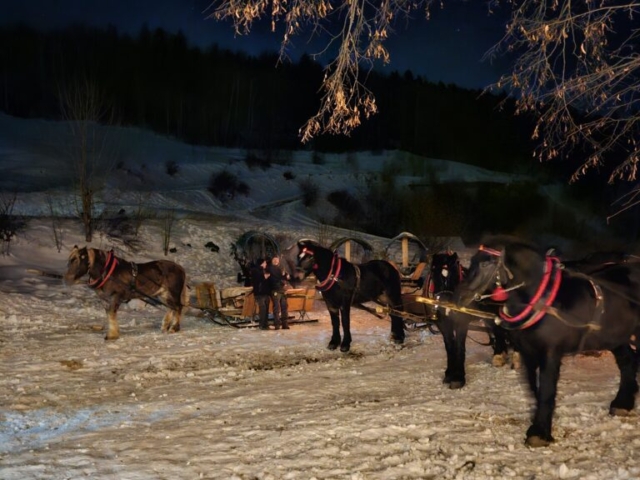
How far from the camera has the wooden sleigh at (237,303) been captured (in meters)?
12.6

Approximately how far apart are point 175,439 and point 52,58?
72.1m

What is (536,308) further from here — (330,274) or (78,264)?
(78,264)

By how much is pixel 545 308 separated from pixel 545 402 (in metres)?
0.85

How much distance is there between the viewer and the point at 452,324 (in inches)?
312

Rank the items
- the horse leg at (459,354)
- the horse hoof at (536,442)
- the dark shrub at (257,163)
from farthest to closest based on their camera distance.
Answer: the dark shrub at (257,163) → the horse leg at (459,354) → the horse hoof at (536,442)

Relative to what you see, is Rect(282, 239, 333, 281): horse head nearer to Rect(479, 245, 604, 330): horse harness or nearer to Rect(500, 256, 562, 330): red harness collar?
Rect(479, 245, 604, 330): horse harness

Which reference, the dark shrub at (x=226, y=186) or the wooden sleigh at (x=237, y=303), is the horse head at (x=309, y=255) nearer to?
the wooden sleigh at (x=237, y=303)

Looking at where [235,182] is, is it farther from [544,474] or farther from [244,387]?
[544,474]

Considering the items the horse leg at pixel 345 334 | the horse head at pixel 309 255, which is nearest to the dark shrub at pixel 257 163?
the horse head at pixel 309 255

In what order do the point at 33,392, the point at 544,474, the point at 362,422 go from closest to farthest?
the point at 544,474 → the point at 362,422 → the point at 33,392

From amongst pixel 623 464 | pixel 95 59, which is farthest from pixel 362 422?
pixel 95 59

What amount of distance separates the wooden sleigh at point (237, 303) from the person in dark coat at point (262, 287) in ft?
0.98

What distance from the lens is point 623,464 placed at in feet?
15.6

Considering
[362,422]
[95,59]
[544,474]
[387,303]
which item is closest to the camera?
[544,474]
